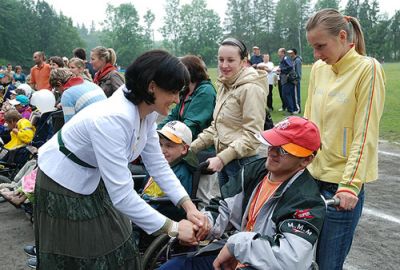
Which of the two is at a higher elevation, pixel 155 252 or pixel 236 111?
pixel 236 111

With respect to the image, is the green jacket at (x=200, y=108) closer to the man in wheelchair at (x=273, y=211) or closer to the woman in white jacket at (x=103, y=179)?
the man in wheelchair at (x=273, y=211)

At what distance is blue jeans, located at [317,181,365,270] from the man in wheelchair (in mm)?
286

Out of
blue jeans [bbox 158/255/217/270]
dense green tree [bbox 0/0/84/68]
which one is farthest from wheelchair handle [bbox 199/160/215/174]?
dense green tree [bbox 0/0/84/68]

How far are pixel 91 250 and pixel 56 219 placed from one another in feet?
0.77

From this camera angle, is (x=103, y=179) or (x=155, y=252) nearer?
(x=103, y=179)

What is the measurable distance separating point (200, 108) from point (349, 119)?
175 centimetres

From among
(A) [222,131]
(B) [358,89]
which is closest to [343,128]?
(B) [358,89]

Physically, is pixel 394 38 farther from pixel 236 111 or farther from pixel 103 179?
pixel 103 179

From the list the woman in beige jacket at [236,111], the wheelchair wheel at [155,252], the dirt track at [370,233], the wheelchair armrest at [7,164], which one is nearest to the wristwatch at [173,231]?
the wheelchair wheel at [155,252]

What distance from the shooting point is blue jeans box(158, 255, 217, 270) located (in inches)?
97.9

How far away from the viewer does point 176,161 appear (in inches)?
134

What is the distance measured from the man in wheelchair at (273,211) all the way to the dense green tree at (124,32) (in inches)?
3226

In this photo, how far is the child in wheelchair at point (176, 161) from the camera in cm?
330

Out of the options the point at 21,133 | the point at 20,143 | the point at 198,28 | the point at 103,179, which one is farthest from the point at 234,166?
the point at 198,28
